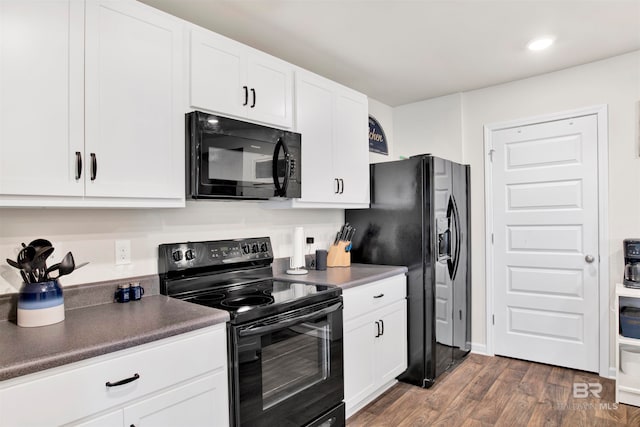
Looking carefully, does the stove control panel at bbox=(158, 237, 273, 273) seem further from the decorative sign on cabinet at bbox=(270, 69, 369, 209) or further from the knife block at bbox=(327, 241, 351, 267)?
the knife block at bbox=(327, 241, 351, 267)

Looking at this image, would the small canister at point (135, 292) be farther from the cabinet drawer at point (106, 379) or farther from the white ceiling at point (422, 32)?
the white ceiling at point (422, 32)

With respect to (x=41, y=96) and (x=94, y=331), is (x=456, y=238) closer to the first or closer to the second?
(x=94, y=331)

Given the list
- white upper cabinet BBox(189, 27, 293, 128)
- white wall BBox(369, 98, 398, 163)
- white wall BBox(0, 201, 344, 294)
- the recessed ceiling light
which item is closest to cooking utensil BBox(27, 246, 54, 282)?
white wall BBox(0, 201, 344, 294)

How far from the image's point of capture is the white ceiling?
2119mm

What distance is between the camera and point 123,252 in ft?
6.34

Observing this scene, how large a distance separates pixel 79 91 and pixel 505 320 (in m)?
3.54

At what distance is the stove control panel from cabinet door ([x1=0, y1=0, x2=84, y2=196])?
0.65 m

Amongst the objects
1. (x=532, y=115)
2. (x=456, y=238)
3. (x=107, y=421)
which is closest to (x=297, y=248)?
(x=456, y=238)

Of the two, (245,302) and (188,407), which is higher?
(245,302)

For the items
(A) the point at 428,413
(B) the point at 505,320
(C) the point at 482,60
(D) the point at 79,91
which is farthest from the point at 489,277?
(D) the point at 79,91

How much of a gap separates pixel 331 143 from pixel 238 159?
88cm

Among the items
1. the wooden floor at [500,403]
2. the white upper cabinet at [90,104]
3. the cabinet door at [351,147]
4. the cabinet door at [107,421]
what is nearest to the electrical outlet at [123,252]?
the white upper cabinet at [90,104]

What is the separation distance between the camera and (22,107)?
4.53 feet

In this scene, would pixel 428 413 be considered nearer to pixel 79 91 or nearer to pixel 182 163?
pixel 182 163
